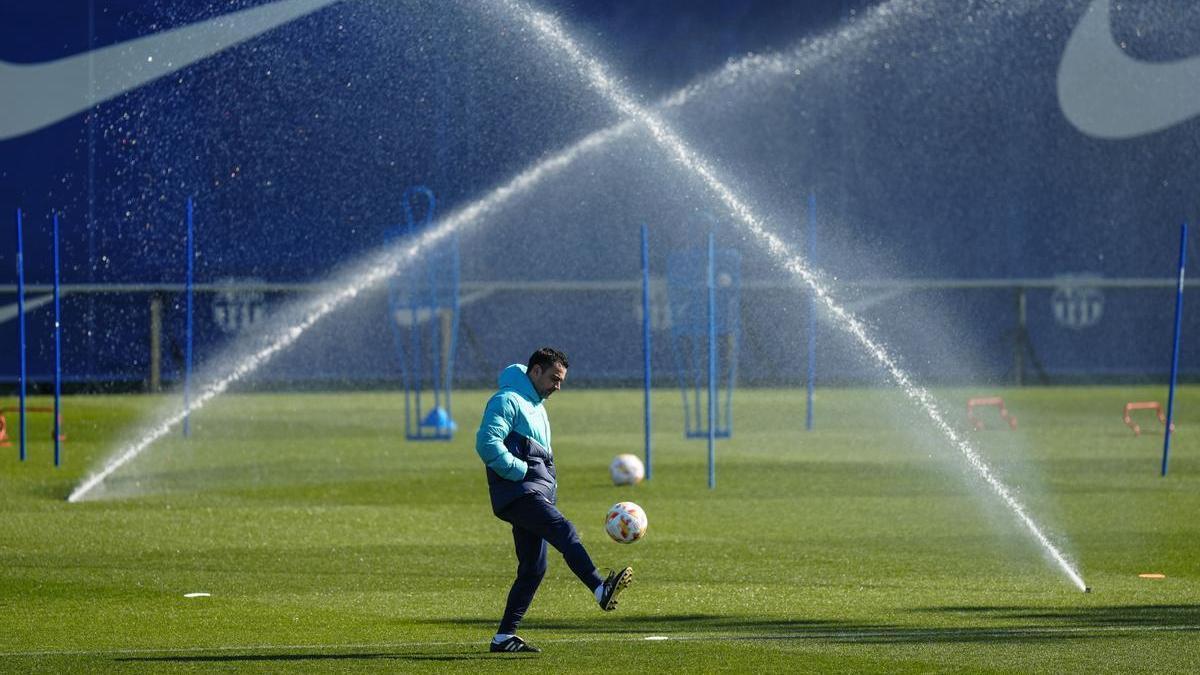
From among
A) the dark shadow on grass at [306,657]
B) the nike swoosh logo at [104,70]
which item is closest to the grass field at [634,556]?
the dark shadow on grass at [306,657]

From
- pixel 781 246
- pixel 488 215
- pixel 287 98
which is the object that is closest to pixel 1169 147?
pixel 781 246

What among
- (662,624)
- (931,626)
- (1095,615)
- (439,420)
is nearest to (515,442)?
(662,624)

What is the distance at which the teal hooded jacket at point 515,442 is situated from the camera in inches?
420

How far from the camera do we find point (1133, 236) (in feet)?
138

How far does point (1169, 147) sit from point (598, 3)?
12.9 meters

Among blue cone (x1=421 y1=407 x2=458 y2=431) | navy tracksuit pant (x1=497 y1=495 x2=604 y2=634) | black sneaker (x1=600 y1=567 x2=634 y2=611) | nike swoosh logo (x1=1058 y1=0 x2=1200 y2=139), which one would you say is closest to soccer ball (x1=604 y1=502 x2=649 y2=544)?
navy tracksuit pant (x1=497 y1=495 x2=604 y2=634)

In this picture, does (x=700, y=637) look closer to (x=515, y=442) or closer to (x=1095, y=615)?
(x=515, y=442)

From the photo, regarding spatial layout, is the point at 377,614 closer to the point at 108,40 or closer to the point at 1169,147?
the point at 108,40

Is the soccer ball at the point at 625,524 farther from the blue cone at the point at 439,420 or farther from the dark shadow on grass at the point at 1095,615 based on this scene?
the blue cone at the point at 439,420

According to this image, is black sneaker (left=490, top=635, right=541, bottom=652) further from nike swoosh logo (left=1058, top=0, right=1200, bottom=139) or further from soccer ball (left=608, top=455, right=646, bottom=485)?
nike swoosh logo (left=1058, top=0, right=1200, bottom=139)

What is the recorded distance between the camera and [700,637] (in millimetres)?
11664

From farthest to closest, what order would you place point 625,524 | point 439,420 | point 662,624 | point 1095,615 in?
point 439,420 < point 1095,615 < point 662,624 < point 625,524

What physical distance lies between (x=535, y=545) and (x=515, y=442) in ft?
2.05

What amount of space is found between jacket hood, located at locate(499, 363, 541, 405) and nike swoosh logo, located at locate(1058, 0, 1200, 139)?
33634 mm
